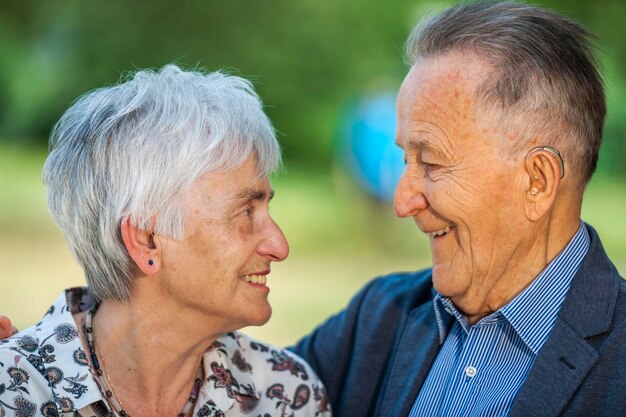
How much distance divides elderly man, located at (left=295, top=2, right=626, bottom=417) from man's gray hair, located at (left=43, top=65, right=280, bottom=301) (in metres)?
0.52

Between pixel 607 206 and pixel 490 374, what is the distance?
9.82 m

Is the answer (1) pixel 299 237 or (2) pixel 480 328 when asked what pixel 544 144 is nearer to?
(2) pixel 480 328

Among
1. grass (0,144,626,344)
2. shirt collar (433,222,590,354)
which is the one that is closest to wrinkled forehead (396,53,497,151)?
shirt collar (433,222,590,354)

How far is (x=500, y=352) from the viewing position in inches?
102

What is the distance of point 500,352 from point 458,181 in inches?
20.1

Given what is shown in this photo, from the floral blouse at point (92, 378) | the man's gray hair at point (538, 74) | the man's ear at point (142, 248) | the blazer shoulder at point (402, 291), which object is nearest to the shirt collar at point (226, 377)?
the floral blouse at point (92, 378)

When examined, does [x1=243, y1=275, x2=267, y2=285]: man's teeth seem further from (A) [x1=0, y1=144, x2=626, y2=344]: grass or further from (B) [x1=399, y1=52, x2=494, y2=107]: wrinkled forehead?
(A) [x1=0, y1=144, x2=626, y2=344]: grass

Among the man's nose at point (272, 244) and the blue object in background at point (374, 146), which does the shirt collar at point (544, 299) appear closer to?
the man's nose at point (272, 244)

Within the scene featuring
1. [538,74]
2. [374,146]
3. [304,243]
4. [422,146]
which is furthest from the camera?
[374,146]

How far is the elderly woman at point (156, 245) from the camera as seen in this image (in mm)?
2559

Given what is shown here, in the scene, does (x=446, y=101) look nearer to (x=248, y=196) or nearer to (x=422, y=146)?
(x=422, y=146)

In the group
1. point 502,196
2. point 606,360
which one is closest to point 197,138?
point 502,196

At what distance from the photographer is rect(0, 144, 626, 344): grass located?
310 inches

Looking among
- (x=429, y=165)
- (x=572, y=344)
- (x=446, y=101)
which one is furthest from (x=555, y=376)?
(x=446, y=101)
